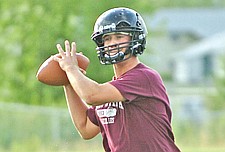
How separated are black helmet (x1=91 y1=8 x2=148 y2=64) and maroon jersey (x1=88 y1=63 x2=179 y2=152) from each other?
0.51 ft

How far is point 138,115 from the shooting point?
270 inches

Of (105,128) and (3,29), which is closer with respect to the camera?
(105,128)

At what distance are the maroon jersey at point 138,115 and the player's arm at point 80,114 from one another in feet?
1.80

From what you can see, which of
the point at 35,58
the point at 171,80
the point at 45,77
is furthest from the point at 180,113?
the point at 171,80

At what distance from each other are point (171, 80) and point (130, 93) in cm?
5592

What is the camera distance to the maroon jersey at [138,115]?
6828 millimetres

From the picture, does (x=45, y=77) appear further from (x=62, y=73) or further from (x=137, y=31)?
(x=137, y=31)

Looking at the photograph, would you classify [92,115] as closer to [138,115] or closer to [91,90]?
[138,115]

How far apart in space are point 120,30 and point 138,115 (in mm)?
601

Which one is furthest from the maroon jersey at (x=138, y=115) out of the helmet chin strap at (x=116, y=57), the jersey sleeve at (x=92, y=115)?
the jersey sleeve at (x=92, y=115)

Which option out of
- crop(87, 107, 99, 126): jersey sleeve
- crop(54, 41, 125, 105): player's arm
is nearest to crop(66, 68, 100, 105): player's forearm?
crop(54, 41, 125, 105): player's arm

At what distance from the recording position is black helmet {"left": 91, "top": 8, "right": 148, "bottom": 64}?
6820 mm

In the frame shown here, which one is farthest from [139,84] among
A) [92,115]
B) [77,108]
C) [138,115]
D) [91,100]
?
[77,108]

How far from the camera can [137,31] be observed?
6.92 m
